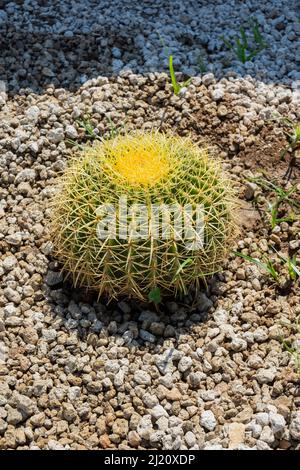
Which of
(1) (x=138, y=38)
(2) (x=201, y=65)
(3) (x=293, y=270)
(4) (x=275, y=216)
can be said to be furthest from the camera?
(1) (x=138, y=38)

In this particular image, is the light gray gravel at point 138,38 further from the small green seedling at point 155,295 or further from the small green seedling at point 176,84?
the small green seedling at point 155,295

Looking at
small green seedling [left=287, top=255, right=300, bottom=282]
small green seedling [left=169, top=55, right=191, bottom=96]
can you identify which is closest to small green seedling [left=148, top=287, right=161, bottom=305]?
small green seedling [left=287, top=255, right=300, bottom=282]

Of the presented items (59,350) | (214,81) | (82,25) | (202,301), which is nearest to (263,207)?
(202,301)

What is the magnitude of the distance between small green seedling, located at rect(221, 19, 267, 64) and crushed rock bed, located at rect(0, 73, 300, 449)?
2.24 ft

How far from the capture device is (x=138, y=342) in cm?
361

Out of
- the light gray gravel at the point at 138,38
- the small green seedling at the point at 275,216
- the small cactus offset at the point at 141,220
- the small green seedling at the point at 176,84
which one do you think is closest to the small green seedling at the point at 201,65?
the light gray gravel at the point at 138,38

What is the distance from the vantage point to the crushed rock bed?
3.29 m

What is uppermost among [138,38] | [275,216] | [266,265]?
[138,38]

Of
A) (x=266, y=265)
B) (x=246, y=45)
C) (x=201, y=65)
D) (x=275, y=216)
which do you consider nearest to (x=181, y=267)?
(x=266, y=265)

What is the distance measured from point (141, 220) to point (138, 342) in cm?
61

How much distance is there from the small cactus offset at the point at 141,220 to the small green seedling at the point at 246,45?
161cm

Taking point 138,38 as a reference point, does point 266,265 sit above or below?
below

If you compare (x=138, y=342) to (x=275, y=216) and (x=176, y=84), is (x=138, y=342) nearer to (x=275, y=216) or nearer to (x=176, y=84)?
(x=275, y=216)

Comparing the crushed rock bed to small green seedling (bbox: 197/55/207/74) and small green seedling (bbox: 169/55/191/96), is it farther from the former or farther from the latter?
small green seedling (bbox: 197/55/207/74)
